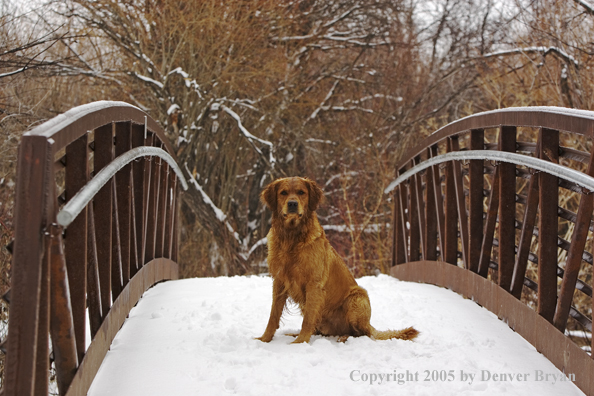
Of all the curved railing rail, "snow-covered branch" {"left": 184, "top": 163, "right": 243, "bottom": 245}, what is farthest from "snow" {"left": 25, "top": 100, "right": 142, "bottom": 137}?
"snow-covered branch" {"left": 184, "top": 163, "right": 243, "bottom": 245}

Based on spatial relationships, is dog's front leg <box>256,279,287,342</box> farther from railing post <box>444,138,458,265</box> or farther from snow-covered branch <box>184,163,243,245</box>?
snow-covered branch <box>184,163,243,245</box>

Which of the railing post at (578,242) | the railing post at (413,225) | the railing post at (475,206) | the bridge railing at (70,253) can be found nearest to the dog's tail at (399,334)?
the railing post at (578,242)

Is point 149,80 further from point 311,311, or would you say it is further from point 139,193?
point 311,311

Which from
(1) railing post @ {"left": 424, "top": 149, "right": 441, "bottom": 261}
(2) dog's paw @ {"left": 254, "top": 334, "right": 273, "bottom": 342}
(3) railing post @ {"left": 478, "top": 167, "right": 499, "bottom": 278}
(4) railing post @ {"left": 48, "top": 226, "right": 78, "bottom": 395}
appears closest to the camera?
(4) railing post @ {"left": 48, "top": 226, "right": 78, "bottom": 395}

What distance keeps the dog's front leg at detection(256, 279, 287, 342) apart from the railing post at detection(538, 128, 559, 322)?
1.58 metres

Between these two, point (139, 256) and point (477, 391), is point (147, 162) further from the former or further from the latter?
point (477, 391)

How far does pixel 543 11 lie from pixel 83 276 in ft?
30.4

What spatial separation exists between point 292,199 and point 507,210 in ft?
5.06

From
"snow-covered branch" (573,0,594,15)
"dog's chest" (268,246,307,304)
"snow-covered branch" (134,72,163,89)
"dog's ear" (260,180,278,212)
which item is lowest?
"dog's chest" (268,246,307,304)

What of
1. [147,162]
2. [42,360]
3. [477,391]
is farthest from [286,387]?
[147,162]

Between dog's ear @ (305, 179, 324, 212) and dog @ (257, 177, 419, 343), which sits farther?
dog's ear @ (305, 179, 324, 212)

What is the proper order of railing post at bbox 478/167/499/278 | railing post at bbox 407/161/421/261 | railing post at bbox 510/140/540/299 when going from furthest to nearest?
1. railing post at bbox 407/161/421/261
2. railing post at bbox 478/167/499/278
3. railing post at bbox 510/140/540/299

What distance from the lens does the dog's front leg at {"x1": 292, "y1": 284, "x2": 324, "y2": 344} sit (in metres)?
4.04

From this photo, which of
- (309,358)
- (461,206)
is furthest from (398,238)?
(309,358)
